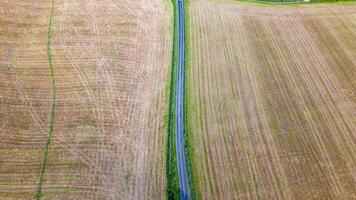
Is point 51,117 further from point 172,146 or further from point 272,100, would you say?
point 272,100

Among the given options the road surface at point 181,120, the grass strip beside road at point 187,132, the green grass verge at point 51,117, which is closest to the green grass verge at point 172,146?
the road surface at point 181,120

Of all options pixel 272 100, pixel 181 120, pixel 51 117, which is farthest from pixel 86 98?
pixel 272 100

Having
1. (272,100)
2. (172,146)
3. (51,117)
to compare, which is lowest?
(172,146)

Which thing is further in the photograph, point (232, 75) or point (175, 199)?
point (232, 75)

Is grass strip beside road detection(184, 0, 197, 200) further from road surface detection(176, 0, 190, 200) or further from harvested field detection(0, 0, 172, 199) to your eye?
harvested field detection(0, 0, 172, 199)

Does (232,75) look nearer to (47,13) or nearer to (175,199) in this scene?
(175,199)

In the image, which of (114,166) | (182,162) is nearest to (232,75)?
(182,162)

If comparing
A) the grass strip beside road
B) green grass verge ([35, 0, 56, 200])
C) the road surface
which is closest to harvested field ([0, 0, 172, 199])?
green grass verge ([35, 0, 56, 200])
